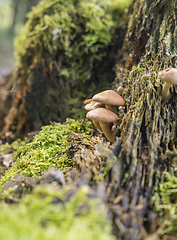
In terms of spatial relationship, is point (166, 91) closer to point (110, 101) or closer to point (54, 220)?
point (110, 101)

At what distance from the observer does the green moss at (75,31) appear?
3.28 m

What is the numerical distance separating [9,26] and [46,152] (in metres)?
23.2

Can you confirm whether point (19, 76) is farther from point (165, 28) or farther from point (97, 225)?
point (97, 225)

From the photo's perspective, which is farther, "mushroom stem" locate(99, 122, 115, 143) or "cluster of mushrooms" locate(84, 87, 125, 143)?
"mushroom stem" locate(99, 122, 115, 143)

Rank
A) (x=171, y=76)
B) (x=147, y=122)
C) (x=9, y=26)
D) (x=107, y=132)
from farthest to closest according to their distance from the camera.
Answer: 1. (x=9, y=26)
2. (x=107, y=132)
3. (x=147, y=122)
4. (x=171, y=76)

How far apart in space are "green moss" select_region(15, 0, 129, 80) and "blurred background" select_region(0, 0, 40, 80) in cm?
931

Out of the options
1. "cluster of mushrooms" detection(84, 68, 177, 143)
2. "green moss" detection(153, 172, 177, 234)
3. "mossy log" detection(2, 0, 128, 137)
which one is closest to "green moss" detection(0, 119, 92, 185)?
"cluster of mushrooms" detection(84, 68, 177, 143)

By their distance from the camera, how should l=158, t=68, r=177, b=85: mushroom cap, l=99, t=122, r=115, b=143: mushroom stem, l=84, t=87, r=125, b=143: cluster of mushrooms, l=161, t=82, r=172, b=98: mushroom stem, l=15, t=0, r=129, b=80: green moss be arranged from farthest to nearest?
l=15, t=0, r=129, b=80: green moss
l=99, t=122, r=115, b=143: mushroom stem
l=84, t=87, r=125, b=143: cluster of mushrooms
l=161, t=82, r=172, b=98: mushroom stem
l=158, t=68, r=177, b=85: mushroom cap

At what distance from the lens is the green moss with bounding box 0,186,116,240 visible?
86 centimetres

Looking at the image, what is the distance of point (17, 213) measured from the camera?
1.00 meters

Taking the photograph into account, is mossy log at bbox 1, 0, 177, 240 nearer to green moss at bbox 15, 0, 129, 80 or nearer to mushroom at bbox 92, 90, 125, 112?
mushroom at bbox 92, 90, 125, 112

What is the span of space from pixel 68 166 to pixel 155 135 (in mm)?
1120

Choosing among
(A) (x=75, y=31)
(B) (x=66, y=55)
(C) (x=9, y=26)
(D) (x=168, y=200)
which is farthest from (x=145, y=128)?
(C) (x=9, y=26)

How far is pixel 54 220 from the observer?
989 millimetres
